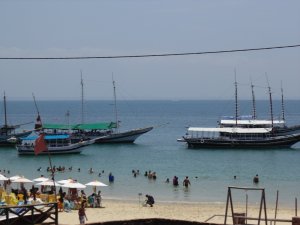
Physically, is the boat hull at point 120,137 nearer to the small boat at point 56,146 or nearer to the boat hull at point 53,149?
the small boat at point 56,146

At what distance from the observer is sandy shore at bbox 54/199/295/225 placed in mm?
32000

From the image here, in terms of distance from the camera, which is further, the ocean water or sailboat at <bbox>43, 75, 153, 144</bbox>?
sailboat at <bbox>43, 75, 153, 144</bbox>

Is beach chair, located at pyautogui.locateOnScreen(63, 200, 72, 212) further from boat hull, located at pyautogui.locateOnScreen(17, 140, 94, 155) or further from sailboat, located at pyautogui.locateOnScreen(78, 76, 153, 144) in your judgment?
sailboat, located at pyautogui.locateOnScreen(78, 76, 153, 144)

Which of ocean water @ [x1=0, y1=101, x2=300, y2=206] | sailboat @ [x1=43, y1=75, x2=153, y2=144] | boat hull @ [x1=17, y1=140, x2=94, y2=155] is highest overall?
sailboat @ [x1=43, y1=75, x2=153, y2=144]

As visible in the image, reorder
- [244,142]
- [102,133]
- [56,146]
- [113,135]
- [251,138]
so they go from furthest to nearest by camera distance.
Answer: [102,133] → [113,135] → [251,138] → [244,142] → [56,146]

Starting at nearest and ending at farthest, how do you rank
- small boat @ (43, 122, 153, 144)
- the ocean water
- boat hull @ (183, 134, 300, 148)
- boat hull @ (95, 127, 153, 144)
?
the ocean water
boat hull @ (183, 134, 300, 148)
small boat @ (43, 122, 153, 144)
boat hull @ (95, 127, 153, 144)

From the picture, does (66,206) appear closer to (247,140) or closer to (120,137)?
(247,140)

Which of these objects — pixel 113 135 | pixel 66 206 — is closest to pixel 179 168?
pixel 113 135

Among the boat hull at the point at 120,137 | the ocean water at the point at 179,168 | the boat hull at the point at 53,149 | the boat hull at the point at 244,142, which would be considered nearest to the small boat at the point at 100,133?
the boat hull at the point at 120,137

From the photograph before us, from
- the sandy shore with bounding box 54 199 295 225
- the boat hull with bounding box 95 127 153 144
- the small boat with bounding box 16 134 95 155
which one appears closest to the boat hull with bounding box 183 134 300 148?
the boat hull with bounding box 95 127 153 144

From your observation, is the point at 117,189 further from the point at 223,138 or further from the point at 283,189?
the point at 223,138

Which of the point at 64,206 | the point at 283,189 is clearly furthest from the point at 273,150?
the point at 64,206

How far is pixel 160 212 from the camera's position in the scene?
34812mm

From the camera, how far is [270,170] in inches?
2432
